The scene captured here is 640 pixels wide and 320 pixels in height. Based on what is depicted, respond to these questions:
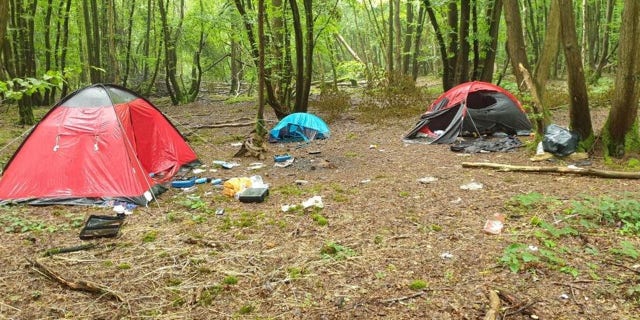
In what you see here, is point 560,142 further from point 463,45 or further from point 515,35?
point 463,45

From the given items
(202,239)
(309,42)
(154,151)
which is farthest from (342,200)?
(309,42)

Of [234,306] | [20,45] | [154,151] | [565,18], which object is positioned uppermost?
[20,45]

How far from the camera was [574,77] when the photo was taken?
6520 millimetres

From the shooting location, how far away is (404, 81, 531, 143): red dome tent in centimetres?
917

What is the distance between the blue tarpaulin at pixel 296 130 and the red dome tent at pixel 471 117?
213cm

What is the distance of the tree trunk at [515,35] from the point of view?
7.34 metres

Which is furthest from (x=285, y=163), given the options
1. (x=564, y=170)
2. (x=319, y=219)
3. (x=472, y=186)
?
(x=564, y=170)

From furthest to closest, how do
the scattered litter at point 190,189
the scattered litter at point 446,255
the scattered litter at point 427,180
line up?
the scattered litter at point 190,189, the scattered litter at point 427,180, the scattered litter at point 446,255

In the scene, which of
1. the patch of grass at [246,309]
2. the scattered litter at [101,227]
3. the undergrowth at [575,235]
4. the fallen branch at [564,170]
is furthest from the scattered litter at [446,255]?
the scattered litter at [101,227]

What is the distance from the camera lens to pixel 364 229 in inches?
171

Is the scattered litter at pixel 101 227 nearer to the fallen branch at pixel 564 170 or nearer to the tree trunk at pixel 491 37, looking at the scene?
the fallen branch at pixel 564 170

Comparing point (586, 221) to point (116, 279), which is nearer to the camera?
point (116, 279)

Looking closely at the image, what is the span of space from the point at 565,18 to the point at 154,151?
670 cm

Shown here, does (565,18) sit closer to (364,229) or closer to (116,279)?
(364,229)
